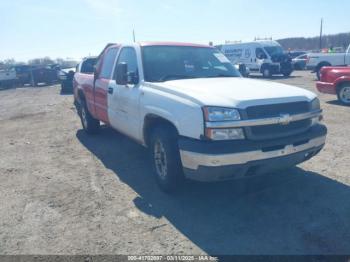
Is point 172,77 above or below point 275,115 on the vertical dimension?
above

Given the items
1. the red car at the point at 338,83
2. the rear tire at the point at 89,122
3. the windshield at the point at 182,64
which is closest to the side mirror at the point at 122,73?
the windshield at the point at 182,64

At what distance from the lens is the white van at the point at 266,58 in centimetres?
2130

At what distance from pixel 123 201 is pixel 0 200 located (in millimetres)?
1699

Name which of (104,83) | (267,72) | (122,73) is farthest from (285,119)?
(267,72)

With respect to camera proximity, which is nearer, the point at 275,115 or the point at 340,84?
the point at 275,115

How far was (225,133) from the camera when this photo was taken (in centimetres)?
339

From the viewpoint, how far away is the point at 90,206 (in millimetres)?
4051

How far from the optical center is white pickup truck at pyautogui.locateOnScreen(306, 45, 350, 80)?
1623 cm

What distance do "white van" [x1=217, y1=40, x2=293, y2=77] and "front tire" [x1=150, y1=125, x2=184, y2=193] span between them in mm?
18541

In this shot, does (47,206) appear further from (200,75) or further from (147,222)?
(200,75)

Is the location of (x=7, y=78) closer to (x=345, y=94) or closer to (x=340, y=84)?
(x=340, y=84)

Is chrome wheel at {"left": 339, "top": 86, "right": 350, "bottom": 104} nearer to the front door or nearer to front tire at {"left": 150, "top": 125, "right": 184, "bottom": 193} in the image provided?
the front door

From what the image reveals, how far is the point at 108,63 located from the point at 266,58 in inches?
688

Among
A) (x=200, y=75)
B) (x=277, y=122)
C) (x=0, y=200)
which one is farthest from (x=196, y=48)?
(x=0, y=200)
